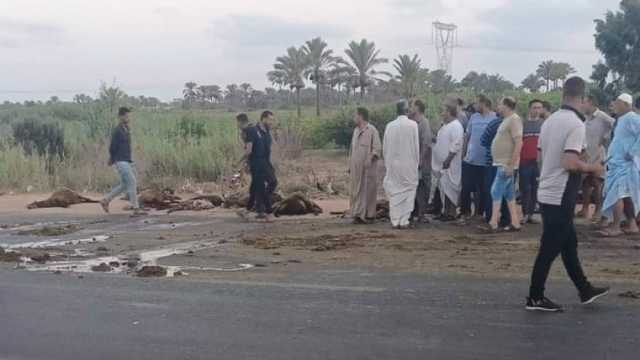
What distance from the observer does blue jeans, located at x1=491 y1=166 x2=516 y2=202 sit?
44.4ft

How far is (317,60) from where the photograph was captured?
69.6m

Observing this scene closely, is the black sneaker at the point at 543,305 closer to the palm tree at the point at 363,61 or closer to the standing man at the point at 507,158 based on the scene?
the standing man at the point at 507,158

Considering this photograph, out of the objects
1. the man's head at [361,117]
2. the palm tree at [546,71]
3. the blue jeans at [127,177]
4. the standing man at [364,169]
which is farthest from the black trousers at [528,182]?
the palm tree at [546,71]

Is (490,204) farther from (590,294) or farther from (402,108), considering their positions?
(590,294)

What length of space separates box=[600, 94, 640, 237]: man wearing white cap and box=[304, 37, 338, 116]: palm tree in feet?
181

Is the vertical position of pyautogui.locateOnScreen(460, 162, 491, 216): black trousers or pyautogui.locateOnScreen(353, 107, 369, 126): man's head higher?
pyautogui.locateOnScreen(353, 107, 369, 126): man's head

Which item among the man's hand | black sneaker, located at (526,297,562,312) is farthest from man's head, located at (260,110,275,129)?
black sneaker, located at (526,297,562,312)

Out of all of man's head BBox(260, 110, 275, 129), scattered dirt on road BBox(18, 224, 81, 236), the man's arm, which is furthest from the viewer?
man's head BBox(260, 110, 275, 129)

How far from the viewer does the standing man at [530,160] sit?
1380 centimetres

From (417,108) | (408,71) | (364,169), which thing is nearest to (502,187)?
(417,108)

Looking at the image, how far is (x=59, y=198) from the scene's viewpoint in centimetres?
2055

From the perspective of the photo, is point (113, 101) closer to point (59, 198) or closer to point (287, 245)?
point (59, 198)

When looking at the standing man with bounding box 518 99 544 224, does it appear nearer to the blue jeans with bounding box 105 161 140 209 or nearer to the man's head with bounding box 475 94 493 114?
the man's head with bounding box 475 94 493 114

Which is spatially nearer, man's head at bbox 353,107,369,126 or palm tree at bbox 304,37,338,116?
man's head at bbox 353,107,369,126
